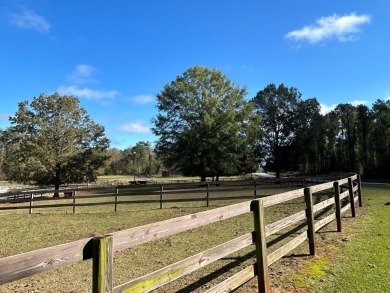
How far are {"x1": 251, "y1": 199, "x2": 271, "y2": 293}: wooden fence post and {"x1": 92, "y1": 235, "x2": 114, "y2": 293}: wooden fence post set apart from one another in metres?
2.40

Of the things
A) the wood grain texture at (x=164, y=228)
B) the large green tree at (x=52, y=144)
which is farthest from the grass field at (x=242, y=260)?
the large green tree at (x=52, y=144)

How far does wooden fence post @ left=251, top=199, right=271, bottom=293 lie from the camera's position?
4.47m

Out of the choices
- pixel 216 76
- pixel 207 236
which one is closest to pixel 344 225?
pixel 207 236

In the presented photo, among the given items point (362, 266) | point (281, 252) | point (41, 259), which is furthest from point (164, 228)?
point (362, 266)

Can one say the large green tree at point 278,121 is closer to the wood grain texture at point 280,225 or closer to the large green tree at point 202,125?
the large green tree at point 202,125

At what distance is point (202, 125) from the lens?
36.9m

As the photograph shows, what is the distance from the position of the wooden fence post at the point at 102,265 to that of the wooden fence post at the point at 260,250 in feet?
7.88

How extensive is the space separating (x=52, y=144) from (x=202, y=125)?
15.9 meters

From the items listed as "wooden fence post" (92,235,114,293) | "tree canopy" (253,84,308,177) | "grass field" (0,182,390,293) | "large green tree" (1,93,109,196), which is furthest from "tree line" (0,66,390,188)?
"wooden fence post" (92,235,114,293)

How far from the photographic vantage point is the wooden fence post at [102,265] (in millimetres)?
2600

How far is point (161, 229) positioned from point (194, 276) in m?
2.66

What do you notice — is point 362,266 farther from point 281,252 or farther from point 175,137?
point 175,137

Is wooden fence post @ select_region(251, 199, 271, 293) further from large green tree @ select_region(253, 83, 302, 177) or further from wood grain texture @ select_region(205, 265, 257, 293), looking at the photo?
large green tree @ select_region(253, 83, 302, 177)

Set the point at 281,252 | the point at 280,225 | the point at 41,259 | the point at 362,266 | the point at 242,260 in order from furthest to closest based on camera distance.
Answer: the point at 242,260
the point at 362,266
the point at 280,225
the point at 281,252
the point at 41,259
